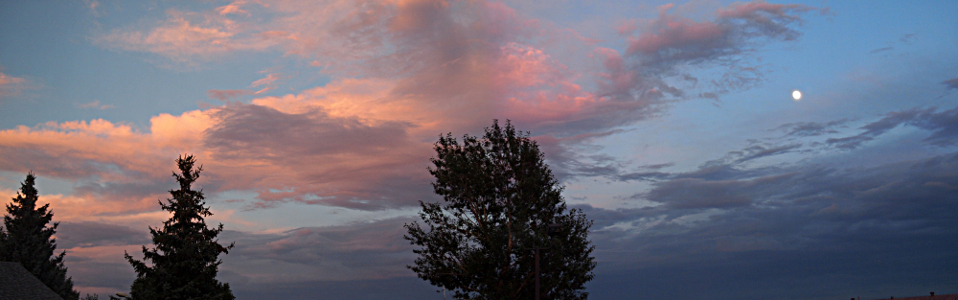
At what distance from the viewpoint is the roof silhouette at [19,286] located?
3831cm

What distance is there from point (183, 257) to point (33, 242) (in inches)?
1351

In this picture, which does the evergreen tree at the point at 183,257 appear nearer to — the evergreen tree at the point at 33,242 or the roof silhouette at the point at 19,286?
the roof silhouette at the point at 19,286

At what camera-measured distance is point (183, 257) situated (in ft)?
108

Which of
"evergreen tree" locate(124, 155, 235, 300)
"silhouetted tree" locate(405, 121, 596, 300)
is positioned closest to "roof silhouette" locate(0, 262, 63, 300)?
"evergreen tree" locate(124, 155, 235, 300)

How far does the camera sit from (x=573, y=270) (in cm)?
3170

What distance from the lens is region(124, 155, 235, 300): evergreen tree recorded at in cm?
3250

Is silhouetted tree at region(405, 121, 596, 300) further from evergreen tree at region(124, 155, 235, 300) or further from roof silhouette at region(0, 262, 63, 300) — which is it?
roof silhouette at region(0, 262, 63, 300)

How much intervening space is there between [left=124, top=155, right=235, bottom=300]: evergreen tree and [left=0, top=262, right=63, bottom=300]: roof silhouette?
1171 cm

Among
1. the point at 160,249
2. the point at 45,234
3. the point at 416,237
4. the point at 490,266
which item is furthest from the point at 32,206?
the point at 490,266

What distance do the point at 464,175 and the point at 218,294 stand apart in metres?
15.5

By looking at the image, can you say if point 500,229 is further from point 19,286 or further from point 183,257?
point 19,286

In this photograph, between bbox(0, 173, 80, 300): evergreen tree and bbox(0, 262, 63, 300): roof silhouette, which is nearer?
bbox(0, 262, 63, 300): roof silhouette

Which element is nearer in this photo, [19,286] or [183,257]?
[183,257]

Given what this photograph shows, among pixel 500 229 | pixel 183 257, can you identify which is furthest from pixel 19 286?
pixel 500 229
